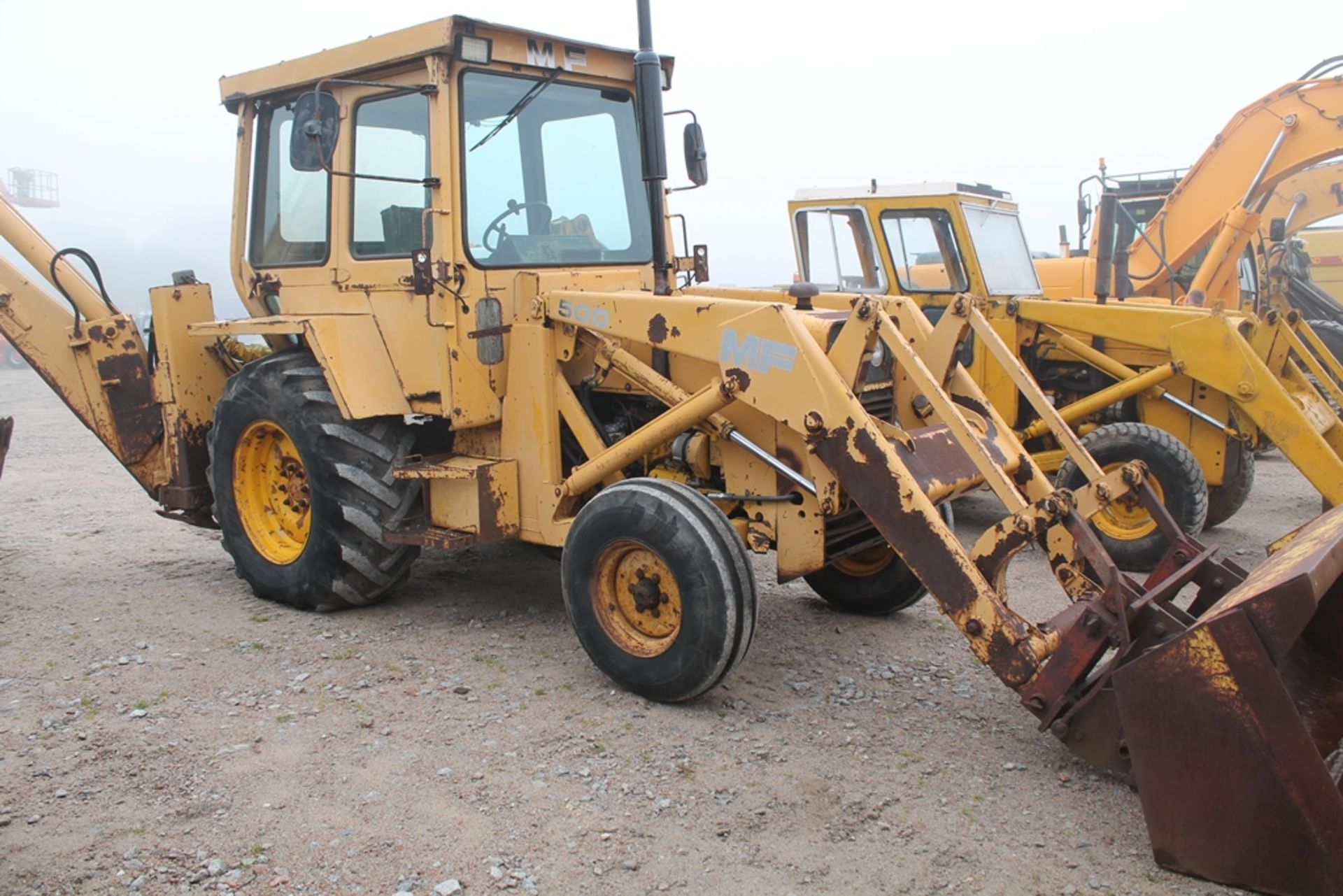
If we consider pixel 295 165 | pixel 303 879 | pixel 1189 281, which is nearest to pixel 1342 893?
pixel 303 879

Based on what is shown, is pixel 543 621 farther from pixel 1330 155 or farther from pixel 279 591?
pixel 1330 155

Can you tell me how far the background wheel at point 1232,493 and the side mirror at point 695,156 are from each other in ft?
13.5

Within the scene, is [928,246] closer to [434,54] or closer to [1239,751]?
[434,54]

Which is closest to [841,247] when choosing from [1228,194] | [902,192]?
[902,192]

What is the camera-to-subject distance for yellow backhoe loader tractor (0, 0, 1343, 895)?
3.22 m

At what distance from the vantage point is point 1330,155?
922 centimetres

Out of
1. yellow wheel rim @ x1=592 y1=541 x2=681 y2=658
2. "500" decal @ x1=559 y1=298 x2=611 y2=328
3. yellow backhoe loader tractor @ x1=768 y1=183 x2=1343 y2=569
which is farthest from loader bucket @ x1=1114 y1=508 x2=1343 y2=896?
yellow backhoe loader tractor @ x1=768 y1=183 x2=1343 y2=569

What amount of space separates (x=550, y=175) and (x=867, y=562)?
235 cm

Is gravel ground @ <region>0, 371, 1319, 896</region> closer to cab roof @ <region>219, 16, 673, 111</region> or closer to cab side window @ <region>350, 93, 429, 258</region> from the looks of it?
cab side window @ <region>350, 93, 429, 258</region>

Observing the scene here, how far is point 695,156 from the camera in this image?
571 cm

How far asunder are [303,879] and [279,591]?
8.71ft

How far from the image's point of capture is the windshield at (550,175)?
5121mm

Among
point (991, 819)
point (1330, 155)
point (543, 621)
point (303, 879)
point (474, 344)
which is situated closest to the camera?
point (303, 879)

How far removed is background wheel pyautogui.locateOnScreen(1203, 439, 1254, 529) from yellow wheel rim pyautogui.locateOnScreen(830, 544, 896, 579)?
320cm
